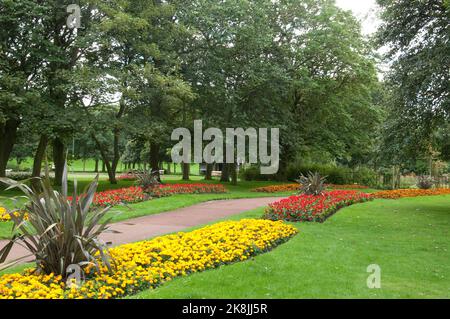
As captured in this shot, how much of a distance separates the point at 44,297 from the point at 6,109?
557 inches

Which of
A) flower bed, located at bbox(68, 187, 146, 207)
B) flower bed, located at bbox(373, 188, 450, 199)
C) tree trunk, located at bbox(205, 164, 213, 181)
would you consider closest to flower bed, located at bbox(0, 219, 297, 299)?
flower bed, located at bbox(68, 187, 146, 207)

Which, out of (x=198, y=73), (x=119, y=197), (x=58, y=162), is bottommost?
(x=119, y=197)

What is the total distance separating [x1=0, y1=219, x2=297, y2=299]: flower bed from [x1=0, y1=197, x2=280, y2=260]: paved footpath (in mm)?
778

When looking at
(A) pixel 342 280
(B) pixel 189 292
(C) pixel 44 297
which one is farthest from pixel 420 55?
(C) pixel 44 297

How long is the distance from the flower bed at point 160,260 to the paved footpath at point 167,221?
0.78 meters

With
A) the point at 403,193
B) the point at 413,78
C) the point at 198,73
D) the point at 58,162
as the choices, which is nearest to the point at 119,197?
the point at 413,78

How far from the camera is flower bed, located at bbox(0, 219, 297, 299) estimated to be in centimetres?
496

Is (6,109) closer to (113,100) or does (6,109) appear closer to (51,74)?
(51,74)

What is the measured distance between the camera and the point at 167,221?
11.3 m

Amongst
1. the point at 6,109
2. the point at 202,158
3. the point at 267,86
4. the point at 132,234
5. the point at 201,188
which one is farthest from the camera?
the point at 202,158

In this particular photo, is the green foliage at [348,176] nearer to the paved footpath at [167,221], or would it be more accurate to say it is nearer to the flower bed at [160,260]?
the paved footpath at [167,221]

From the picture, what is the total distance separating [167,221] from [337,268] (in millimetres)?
5828

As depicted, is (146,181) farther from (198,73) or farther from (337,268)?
(337,268)

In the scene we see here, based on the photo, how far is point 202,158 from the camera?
26.3 m
